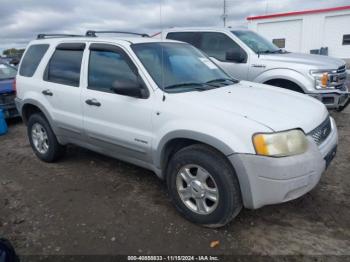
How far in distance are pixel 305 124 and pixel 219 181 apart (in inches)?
36.7

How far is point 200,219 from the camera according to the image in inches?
121

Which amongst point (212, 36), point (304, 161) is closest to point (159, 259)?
point (304, 161)

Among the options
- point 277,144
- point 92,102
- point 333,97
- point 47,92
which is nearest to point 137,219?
point 92,102

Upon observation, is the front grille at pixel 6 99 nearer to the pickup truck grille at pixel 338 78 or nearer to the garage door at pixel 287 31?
the pickup truck grille at pixel 338 78

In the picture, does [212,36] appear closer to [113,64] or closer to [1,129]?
[113,64]

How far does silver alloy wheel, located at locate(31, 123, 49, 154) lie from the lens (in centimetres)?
486

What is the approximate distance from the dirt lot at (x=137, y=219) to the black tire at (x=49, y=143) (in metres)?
0.35

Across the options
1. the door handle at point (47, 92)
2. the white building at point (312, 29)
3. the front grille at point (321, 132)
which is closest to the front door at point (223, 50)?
the front grille at point (321, 132)

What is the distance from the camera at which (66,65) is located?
4262 millimetres

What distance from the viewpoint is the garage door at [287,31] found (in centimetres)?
2519

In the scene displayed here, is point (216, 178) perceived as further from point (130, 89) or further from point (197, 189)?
point (130, 89)

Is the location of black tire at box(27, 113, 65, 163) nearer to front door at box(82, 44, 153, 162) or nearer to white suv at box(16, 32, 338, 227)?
white suv at box(16, 32, 338, 227)

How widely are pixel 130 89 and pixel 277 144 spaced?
157cm

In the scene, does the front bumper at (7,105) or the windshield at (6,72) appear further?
the windshield at (6,72)
